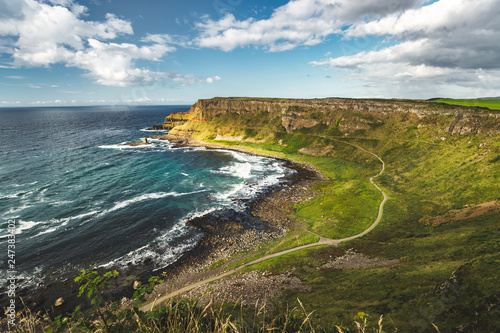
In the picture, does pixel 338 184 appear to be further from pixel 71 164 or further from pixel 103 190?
pixel 71 164

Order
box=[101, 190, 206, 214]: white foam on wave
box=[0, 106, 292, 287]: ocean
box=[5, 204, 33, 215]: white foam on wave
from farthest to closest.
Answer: box=[101, 190, 206, 214]: white foam on wave
box=[5, 204, 33, 215]: white foam on wave
box=[0, 106, 292, 287]: ocean

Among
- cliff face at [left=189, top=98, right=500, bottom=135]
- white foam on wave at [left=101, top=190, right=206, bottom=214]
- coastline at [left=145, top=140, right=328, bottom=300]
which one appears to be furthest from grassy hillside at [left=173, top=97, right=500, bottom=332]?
white foam on wave at [left=101, top=190, right=206, bottom=214]

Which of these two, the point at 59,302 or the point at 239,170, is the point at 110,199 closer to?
the point at 59,302

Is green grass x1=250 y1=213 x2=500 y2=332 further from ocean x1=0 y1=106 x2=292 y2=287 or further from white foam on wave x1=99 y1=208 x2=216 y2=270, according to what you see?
ocean x1=0 y1=106 x2=292 y2=287

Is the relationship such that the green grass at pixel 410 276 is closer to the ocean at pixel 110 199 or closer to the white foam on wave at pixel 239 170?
the ocean at pixel 110 199

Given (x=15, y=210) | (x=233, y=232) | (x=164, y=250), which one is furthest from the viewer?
(x=15, y=210)

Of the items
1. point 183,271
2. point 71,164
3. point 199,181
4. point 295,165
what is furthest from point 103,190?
point 295,165

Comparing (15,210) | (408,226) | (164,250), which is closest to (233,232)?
(164,250)
